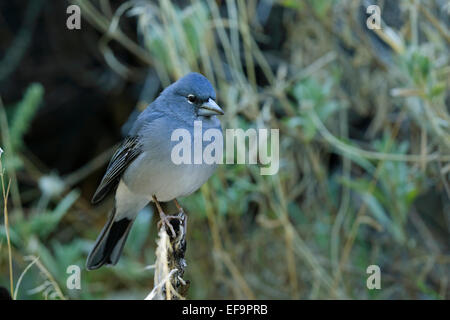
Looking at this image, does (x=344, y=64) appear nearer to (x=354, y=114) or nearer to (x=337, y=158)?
(x=354, y=114)

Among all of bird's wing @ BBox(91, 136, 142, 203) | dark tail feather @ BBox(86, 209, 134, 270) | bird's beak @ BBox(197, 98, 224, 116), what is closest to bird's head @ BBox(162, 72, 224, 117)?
bird's beak @ BBox(197, 98, 224, 116)

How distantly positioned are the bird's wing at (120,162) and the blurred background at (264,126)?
0.46m

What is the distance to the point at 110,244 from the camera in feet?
9.23

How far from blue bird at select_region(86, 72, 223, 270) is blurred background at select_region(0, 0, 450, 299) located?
0.39 metres

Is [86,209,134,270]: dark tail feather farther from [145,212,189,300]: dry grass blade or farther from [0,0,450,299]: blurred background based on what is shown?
[145,212,189,300]: dry grass blade

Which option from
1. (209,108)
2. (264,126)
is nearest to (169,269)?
(209,108)

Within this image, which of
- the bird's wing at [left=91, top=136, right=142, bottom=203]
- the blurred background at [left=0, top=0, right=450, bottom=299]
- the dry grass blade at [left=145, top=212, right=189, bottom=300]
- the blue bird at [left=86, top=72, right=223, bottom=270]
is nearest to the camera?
the dry grass blade at [left=145, top=212, right=189, bottom=300]

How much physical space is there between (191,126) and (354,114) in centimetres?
248

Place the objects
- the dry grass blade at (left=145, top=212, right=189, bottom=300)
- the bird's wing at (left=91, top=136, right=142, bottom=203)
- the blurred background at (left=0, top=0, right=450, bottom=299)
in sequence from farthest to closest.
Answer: the blurred background at (left=0, top=0, right=450, bottom=299), the bird's wing at (left=91, top=136, right=142, bottom=203), the dry grass blade at (left=145, top=212, right=189, bottom=300)

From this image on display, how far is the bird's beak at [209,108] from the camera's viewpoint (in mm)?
2469

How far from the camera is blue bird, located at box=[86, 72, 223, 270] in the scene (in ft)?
8.06

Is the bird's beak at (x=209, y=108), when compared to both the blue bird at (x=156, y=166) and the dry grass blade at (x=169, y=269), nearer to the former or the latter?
the blue bird at (x=156, y=166)

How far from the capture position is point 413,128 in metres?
3.95
